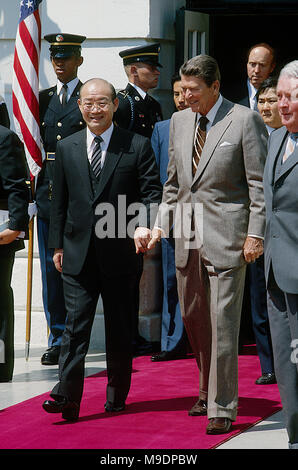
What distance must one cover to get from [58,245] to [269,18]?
4.07 meters

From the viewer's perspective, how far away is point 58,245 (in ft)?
20.7

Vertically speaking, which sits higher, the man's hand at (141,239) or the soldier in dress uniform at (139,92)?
the soldier in dress uniform at (139,92)

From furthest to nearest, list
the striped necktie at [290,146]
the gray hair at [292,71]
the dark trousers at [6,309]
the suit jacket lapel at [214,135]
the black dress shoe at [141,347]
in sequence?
the black dress shoe at [141,347]
the dark trousers at [6,309]
the suit jacket lapel at [214,135]
the striped necktie at [290,146]
the gray hair at [292,71]

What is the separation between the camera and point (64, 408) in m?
6.09

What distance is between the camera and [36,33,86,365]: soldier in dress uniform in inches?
317

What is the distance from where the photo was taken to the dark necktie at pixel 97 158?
6.30 metres

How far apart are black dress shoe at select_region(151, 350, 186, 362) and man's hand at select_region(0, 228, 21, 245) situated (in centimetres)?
189

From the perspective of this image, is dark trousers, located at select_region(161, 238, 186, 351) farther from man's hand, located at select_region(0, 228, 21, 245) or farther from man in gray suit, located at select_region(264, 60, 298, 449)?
man in gray suit, located at select_region(264, 60, 298, 449)

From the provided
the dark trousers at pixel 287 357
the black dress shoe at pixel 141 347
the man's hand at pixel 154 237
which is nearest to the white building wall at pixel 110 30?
the black dress shoe at pixel 141 347

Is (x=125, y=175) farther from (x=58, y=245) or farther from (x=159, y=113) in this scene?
(x=159, y=113)

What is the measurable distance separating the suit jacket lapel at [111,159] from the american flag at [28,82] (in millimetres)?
1953

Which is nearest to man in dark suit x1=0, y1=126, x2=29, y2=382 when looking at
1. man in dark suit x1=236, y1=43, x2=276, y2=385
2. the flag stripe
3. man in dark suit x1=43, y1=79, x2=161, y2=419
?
man in dark suit x1=43, y1=79, x2=161, y2=419

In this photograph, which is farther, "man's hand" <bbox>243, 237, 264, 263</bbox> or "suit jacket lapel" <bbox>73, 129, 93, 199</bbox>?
"suit jacket lapel" <bbox>73, 129, 93, 199</bbox>

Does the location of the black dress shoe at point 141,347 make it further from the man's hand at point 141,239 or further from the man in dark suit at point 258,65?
the man's hand at point 141,239
